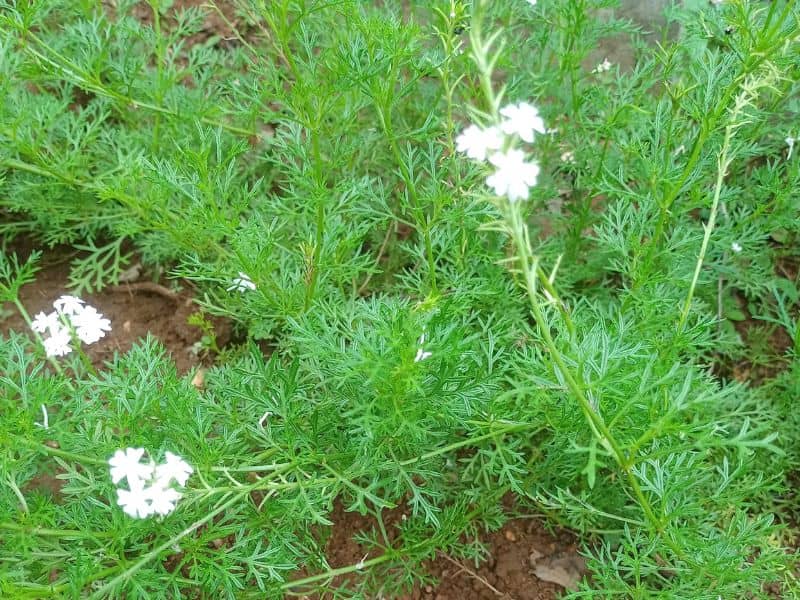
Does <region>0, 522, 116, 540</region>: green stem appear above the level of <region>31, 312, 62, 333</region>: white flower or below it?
below

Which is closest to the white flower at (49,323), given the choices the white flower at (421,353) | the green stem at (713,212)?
the white flower at (421,353)

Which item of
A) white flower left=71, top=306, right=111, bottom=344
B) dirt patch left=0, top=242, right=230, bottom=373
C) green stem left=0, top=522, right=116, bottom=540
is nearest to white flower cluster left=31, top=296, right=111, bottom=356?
white flower left=71, top=306, right=111, bottom=344

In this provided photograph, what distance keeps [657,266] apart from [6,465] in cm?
248

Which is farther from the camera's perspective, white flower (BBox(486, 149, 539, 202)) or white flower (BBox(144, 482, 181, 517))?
white flower (BBox(144, 482, 181, 517))

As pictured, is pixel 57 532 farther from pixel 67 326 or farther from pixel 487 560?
pixel 487 560

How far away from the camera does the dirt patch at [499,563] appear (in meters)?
2.86

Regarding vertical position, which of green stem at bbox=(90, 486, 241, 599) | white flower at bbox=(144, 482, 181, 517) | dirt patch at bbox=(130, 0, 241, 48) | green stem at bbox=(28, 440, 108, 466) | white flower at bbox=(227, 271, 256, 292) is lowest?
green stem at bbox=(90, 486, 241, 599)

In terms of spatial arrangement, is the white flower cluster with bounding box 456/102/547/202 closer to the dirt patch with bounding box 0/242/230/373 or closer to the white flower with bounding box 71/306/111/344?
the white flower with bounding box 71/306/111/344

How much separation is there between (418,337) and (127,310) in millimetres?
2250

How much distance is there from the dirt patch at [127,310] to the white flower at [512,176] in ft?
7.95

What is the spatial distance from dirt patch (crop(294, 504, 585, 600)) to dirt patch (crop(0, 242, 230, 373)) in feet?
3.92

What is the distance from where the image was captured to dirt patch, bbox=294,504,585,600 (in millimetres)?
2859

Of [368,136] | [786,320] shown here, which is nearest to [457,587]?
[786,320]

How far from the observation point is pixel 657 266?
3.08 m
